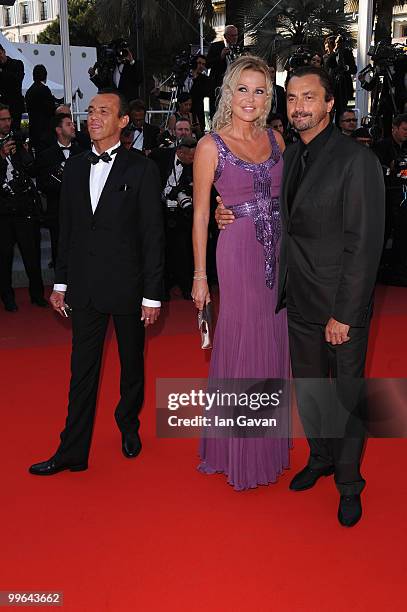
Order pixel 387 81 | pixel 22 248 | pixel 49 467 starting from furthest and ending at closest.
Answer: pixel 387 81 → pixel 22 248 → pixel 49 467

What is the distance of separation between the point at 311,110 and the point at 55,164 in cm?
466

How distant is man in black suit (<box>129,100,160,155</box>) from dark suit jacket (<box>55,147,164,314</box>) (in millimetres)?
5107

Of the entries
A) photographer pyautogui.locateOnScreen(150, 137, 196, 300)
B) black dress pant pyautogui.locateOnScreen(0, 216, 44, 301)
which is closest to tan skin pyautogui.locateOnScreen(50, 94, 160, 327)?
black dress pant pyautogui.locateOnScreen(0, 216, 44, 301)

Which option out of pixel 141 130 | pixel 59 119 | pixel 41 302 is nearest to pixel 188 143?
pixel 59 119

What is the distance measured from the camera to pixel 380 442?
150 inches

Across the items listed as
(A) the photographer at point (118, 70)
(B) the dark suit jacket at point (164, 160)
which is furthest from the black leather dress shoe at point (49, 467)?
(A) the photographer at point (118, 70)

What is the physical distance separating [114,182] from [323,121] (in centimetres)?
96

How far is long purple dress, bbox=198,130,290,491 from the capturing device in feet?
10.4

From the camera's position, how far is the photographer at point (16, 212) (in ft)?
22.4

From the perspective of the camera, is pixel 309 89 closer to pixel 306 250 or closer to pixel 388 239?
pixel 306 250

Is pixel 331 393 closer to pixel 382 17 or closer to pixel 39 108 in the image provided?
pixel 39 108

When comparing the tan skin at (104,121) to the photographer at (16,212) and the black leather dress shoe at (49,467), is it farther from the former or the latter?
the photographer at (16,212)

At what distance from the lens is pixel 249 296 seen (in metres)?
3.26

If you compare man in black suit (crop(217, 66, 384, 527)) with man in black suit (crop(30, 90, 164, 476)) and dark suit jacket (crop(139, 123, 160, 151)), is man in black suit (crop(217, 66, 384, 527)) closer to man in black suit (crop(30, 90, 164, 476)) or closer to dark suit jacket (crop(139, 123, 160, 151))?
man in black suit (crop(30, 90, 164, 476))
